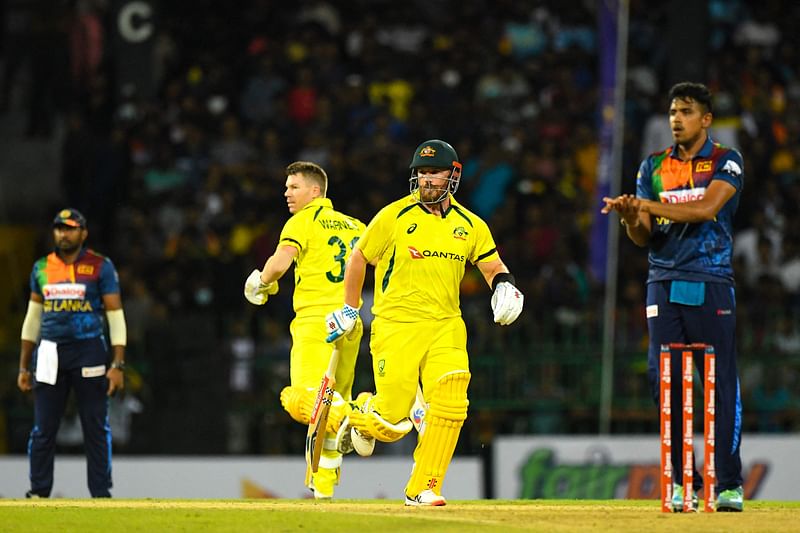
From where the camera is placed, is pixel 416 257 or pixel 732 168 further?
pixel 416 257

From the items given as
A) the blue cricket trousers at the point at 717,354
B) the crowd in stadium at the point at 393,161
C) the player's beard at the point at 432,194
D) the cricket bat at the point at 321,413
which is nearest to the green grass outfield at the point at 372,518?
the blue cricket trousers at the point at 717,354

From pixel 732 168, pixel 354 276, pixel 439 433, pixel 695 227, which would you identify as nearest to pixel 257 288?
pixel 354 276

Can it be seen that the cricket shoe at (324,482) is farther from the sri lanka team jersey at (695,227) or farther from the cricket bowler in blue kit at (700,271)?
the sri lanka team jersey at (695,227)

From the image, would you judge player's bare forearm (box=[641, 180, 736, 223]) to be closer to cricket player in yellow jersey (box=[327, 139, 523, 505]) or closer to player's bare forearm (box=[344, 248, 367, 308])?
cricket player in yellow jersey (box=[327, 139, 523, 505])

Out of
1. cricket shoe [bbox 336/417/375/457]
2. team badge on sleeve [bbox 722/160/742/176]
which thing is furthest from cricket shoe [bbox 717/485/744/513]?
cricket shoe [bbox 336/417/375/457]

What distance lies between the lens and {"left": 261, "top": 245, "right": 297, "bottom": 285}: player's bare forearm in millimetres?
12164

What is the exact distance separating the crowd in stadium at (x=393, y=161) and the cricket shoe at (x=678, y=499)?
7160 mm

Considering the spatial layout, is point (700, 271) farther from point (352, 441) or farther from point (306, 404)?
point (306, 404)

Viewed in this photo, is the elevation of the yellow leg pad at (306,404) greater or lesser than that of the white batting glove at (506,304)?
lesser

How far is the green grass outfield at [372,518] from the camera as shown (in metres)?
9.11

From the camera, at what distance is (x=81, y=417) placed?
13.8 m

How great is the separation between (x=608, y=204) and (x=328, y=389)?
314 centimetres

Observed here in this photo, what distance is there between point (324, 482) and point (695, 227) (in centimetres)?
399

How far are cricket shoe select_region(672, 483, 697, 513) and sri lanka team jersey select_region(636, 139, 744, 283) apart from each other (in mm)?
1288
